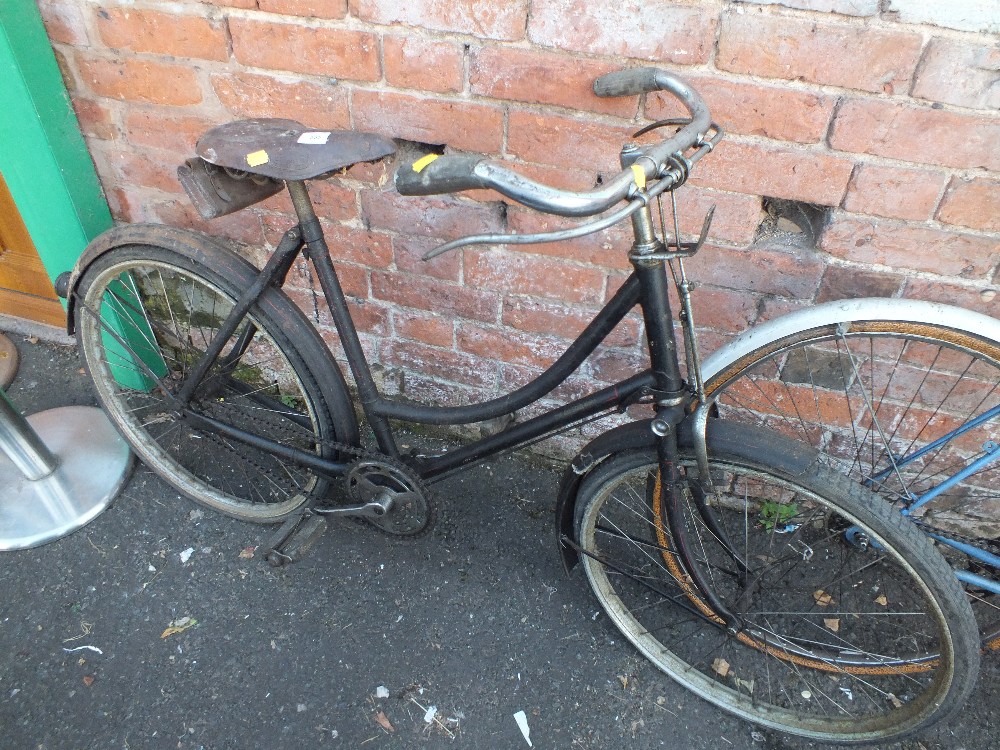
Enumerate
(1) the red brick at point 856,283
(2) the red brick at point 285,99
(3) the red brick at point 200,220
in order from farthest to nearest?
(3) the red brick at point 200,220
(2) the red brick at point 285,99
(1) the red brick at point 856,283

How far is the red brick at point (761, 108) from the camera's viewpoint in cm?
148

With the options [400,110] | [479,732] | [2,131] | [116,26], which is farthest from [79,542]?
[400,110]

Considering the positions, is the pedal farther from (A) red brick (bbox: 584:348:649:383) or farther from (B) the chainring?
(A) red brick (bbox: 584:348:649:383)

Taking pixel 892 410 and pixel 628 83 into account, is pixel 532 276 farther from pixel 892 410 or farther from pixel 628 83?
pixel 892 410

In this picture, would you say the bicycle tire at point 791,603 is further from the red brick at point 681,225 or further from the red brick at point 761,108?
the red brick at point 761,108

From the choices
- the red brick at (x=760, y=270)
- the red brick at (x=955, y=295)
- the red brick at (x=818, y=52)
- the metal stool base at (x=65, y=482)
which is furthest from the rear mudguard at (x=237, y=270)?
the red brick at (x=955, y=295)

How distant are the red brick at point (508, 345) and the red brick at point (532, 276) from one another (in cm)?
16

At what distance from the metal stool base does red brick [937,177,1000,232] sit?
2528 mm

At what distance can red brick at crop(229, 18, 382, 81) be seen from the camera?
1.68 meters

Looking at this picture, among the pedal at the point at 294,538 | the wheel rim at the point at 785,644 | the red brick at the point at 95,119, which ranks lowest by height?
the wheel rim at the point at 785,644

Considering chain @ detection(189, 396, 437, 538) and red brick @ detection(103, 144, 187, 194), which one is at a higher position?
red brick @ detection(103, 144, 187, 194)

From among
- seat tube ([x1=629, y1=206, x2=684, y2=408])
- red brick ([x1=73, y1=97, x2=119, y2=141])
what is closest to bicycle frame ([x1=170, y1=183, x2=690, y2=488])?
seat tube ([x1=629, y1=206, x2=684, y2=408])

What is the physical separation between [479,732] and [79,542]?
1394 millimetres

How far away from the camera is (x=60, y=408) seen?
2.48m
